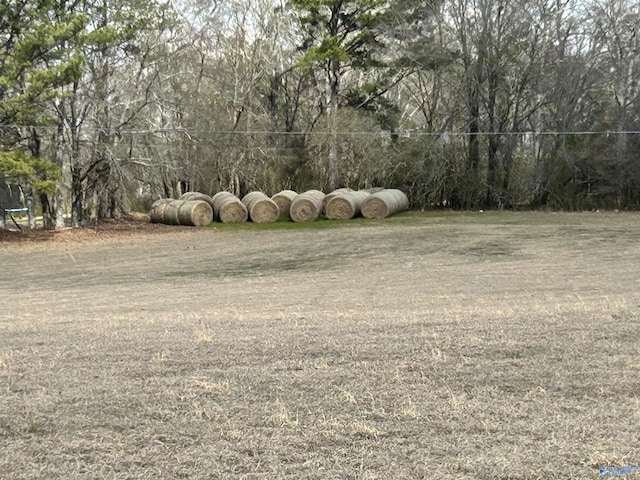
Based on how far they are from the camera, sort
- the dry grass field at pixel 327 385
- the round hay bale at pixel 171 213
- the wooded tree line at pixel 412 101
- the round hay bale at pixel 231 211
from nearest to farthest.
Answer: the dry grass field at pixel 327 385
the round hay bale at pixel 171 213
the round hay bale at pixel 231 211
the wooded tree line at pixel 412 101

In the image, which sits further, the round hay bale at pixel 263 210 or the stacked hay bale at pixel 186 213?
the round hay bale at pixel 263 210

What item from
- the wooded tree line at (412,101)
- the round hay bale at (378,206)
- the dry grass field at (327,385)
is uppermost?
the wooded tree line at (412,101)

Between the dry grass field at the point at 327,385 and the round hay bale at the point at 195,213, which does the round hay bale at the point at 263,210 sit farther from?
the dry grass field at the point at 327,385

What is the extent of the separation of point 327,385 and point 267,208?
2269 cm

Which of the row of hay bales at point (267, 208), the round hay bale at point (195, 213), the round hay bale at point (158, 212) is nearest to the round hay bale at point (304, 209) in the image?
the row of hay bales at point (267, 208)

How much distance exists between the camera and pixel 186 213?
25312 millimetres

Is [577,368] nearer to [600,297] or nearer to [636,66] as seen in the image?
[600,297]

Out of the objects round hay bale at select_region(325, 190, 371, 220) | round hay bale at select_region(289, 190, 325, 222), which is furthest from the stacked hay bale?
round hay bale at select_region(325, 190, 371, 220)

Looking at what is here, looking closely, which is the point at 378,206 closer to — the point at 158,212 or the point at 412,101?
the point at 158,212

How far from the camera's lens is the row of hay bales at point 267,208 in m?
25.6

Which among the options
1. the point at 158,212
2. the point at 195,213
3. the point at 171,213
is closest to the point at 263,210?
the point at 195,213

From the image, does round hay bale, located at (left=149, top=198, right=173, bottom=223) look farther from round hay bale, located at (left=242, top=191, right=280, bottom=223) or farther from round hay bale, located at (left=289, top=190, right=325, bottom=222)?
round hay bale, located at (left=289, top=190, right=325, bottom=222)

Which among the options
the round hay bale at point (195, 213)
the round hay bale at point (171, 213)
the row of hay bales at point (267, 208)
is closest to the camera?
the round hay bale at point (195, 213)

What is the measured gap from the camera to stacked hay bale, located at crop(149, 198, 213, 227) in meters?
25.3
